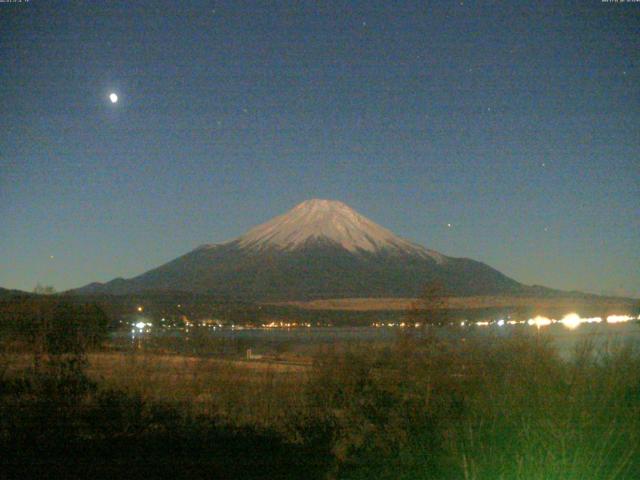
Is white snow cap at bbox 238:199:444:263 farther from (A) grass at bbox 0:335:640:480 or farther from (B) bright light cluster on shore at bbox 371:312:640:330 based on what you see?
(A) grass at bbox 0:335:640:480

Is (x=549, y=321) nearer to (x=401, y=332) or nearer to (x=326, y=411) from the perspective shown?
(x=401, y=332)

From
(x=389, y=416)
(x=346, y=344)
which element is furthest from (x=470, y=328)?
(x=389, y=416)

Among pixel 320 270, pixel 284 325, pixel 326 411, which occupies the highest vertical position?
pixel 320 270

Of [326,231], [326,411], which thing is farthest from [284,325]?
[326,231]

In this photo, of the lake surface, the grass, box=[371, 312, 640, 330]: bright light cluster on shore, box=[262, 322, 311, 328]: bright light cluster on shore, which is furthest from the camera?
box=[262, 322, 311, 328]: bright light cluster on shore

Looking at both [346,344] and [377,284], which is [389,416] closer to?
[346,344]

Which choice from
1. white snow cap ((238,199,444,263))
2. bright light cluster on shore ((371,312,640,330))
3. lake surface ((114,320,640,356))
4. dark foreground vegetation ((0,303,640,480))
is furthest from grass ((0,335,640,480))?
white snow cap ((238,199,444,263))
